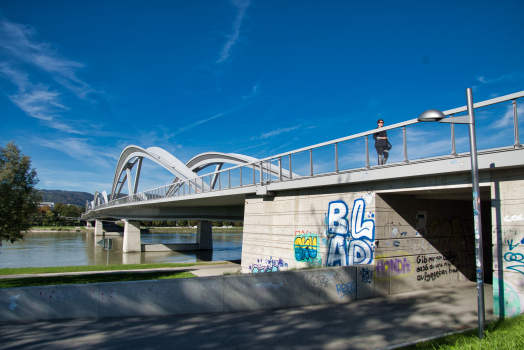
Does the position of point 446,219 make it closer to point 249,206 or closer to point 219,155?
Result: point 249,206

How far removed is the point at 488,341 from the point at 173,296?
561cm

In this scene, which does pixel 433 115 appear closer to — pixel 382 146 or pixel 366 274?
pixel 382 146

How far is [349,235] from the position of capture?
425 inches

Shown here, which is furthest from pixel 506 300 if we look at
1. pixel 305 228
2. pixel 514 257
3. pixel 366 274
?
pixel 305 228

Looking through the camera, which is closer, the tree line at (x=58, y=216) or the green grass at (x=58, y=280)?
the green grass at (x=58, y=280)

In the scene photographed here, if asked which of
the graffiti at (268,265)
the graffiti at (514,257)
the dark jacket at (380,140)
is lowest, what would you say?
the graffiti at (268,265)

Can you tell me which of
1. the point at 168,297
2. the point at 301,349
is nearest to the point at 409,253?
the point at 301,349

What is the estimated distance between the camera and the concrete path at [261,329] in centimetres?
583

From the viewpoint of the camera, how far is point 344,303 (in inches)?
347

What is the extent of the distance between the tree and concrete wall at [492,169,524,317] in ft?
52.5

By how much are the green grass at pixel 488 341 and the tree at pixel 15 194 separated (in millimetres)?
14916

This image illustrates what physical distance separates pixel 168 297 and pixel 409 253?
7053mm

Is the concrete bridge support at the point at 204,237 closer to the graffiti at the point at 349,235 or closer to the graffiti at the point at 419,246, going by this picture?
the graffiti at the point at 349,235

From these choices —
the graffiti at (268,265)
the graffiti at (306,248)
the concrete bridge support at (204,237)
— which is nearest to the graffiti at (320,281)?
the graffiti at (306,248)
